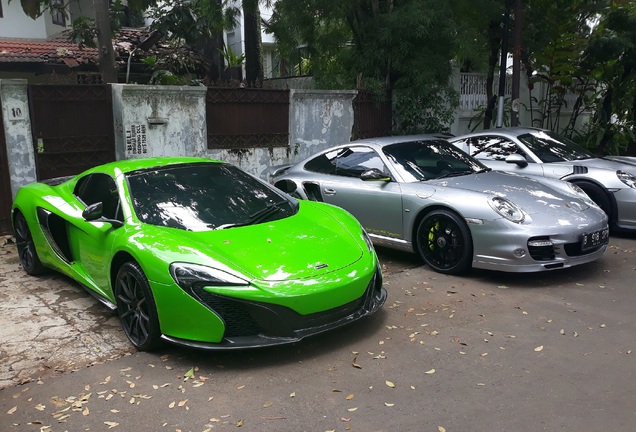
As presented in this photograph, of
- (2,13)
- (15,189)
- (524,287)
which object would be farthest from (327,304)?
(2,13)

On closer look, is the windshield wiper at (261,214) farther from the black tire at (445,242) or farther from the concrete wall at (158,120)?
the concrete wall at (158,120)

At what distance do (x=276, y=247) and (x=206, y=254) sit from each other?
0.53 m

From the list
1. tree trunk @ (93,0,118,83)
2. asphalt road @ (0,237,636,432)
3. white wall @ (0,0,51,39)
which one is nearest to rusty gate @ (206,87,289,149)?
tree trunk @ (93,0,118,83)

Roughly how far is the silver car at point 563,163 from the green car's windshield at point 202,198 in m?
4.17

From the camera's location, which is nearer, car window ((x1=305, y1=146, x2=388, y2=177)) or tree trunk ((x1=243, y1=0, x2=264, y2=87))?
car window ((x1=305, y1=146, x2=388, y2=177))

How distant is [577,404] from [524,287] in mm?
2320

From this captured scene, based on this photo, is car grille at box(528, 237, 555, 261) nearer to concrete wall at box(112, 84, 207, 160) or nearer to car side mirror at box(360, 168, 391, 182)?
car side mirror at box(360, 168, 391, 182)

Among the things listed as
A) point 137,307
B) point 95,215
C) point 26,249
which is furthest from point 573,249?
point 26,249

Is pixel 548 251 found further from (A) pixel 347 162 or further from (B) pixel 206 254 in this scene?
(B) pixel 206 254

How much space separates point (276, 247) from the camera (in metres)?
4.37

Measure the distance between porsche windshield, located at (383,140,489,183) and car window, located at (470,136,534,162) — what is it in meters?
1.47

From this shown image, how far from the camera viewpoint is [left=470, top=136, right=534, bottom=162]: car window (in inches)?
335

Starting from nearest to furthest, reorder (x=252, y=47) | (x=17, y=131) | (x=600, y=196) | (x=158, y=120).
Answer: (x=600, y=196), (x=17, y=131), (x=158, y=120), (x=252, y=47)

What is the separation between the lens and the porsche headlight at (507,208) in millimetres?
5688
